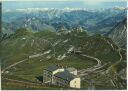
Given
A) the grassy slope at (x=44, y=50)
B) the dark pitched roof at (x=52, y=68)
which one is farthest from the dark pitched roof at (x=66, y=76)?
the grassy slope at (x=44, y=50)

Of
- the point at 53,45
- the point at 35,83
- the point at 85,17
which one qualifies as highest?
the point at 85,17

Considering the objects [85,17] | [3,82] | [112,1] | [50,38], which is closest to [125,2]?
[112,1]

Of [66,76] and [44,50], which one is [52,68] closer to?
[66,76]

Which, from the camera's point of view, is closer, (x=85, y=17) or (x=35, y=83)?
(x=35, y=83)

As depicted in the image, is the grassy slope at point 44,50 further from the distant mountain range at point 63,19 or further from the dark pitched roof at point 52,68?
the distant mountain range at point 63,19

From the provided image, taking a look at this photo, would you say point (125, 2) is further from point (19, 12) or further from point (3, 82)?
point (3, 82)

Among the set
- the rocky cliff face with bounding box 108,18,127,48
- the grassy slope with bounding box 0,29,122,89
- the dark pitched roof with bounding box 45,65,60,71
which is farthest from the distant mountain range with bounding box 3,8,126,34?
the dark pitched roof with bounding box 45,65,60,71

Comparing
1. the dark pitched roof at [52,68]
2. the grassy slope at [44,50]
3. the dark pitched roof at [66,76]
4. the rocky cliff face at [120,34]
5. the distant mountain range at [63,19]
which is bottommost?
the dark pitched roof at [66,76]

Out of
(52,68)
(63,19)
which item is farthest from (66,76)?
(63,19)
